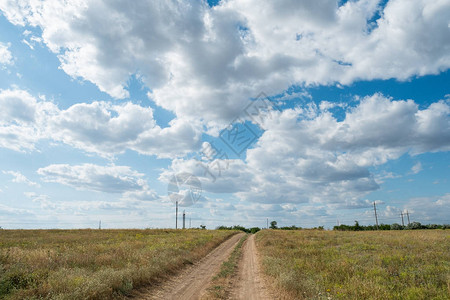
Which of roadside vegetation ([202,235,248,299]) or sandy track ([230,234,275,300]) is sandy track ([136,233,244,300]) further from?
sandy track ([230,234,275,300])

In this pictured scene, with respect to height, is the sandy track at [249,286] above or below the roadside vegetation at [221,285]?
below

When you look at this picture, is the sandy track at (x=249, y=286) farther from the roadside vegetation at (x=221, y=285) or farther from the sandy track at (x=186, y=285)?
the sandy track at (x=186, y=285)

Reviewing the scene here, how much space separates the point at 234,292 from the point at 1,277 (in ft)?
27.5

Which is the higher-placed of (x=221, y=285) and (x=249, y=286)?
(x=221, y=285)

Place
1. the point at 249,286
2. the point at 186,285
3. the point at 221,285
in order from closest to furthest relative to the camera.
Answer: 1. the point at 221,285
2. the point at 249,286
3. the point at 186,285

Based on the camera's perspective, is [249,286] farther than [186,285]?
No

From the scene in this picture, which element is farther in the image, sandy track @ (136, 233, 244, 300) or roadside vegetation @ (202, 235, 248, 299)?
sandy track @ (136, 233, 244, 300)

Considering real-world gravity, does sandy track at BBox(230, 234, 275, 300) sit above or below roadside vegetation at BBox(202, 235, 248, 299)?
below

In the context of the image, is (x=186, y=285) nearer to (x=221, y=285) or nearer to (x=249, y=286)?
(x=221, y=285)

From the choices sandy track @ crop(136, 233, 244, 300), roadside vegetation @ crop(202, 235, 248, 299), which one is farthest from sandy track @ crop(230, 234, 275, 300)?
sandy track @ crop(136, 233, 244, 300)

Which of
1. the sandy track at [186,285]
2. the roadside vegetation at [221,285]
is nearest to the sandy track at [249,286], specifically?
the roadside vegetation at [221,285]

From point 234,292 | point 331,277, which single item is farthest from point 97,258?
point 331,277

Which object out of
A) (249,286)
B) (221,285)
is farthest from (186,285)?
(249,286)

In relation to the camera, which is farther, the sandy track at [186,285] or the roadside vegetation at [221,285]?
the sandy track at [186,285]
